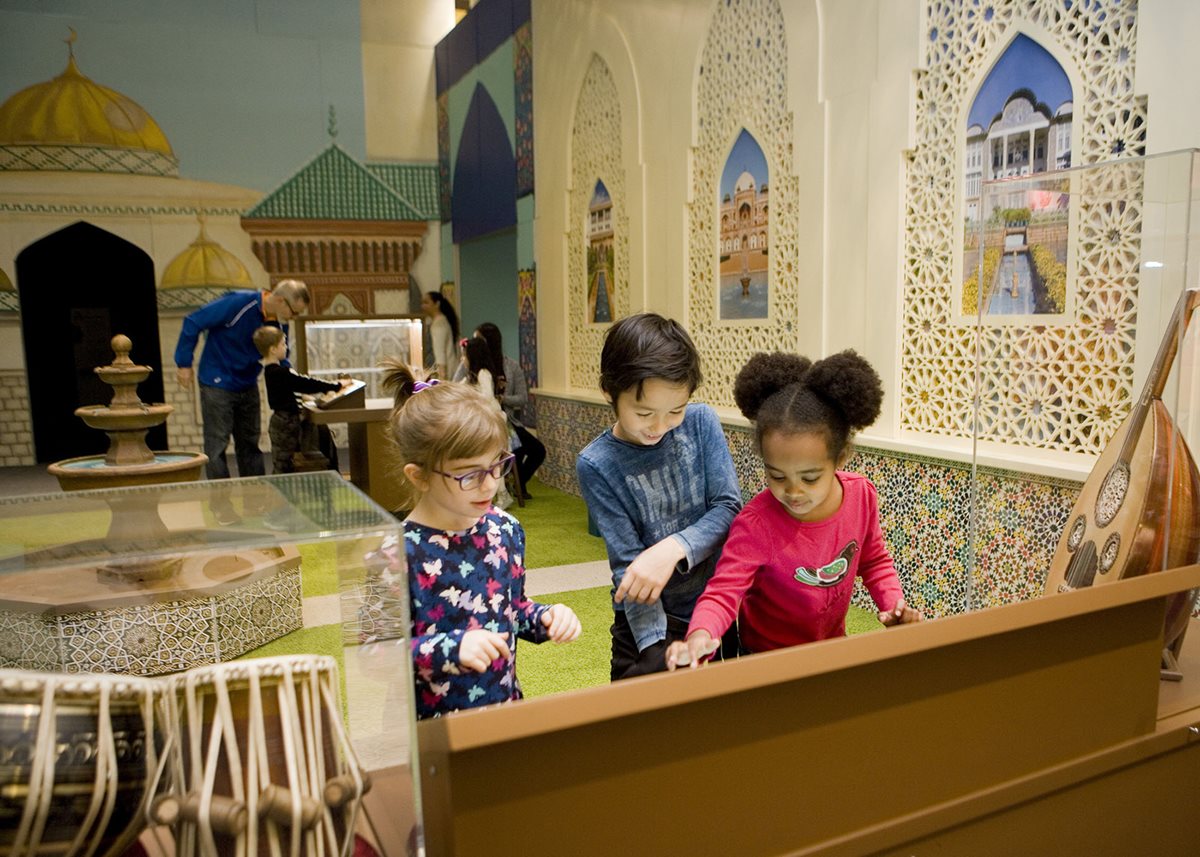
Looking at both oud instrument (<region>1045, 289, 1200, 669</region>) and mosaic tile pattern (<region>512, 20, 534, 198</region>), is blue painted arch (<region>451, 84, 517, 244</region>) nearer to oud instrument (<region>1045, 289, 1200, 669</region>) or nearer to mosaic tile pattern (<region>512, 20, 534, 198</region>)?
mosaic tile pattern (<region>512, 20, 534, 198</region>)

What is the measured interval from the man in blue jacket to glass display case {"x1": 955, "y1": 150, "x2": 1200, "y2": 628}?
479 centimetres

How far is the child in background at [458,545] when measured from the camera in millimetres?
1566

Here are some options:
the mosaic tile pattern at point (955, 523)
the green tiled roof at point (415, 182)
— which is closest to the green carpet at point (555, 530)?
the mosaic tile pattern at point (955, 523)

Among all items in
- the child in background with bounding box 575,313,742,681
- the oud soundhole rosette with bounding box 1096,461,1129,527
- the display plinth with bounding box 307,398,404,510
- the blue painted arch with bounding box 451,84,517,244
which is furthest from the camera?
the blue painted arch with bounding box 451,84,517,244

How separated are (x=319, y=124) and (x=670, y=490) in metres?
9.91

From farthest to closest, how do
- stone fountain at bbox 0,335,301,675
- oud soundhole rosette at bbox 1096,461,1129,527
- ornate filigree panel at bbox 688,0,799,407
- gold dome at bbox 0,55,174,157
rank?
1. gold dome at bbox 0,55,174,157
2. ornate filigree panel at bbox 688,0,799,407
3. oud soundhole rosette at bbox 1096,461,1129,527
4. stone fountain at bbox 0,335,301,675

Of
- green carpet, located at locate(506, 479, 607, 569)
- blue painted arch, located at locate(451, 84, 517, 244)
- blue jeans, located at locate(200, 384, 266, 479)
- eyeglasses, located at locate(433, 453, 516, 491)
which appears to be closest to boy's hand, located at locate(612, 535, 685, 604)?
eyeglasses, located at locate(433, 453, 516, 491)

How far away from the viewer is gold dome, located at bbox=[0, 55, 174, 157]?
31.1 ft

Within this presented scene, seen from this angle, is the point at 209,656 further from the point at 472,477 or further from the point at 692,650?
the point at 692,650

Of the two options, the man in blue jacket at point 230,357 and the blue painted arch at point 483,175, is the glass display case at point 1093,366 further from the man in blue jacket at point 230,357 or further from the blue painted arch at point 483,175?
the blue painted arch at point 483,175

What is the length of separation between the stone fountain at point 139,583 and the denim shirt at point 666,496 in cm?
80

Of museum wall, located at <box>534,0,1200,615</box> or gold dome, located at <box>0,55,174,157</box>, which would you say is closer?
museum wall, located at <box>534,0,1200,615</box>

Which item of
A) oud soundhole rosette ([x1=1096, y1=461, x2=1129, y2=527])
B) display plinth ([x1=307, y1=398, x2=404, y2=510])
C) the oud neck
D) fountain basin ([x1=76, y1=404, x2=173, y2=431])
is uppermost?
the oud neck

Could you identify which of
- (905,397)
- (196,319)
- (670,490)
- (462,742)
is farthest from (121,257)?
(462,742)
